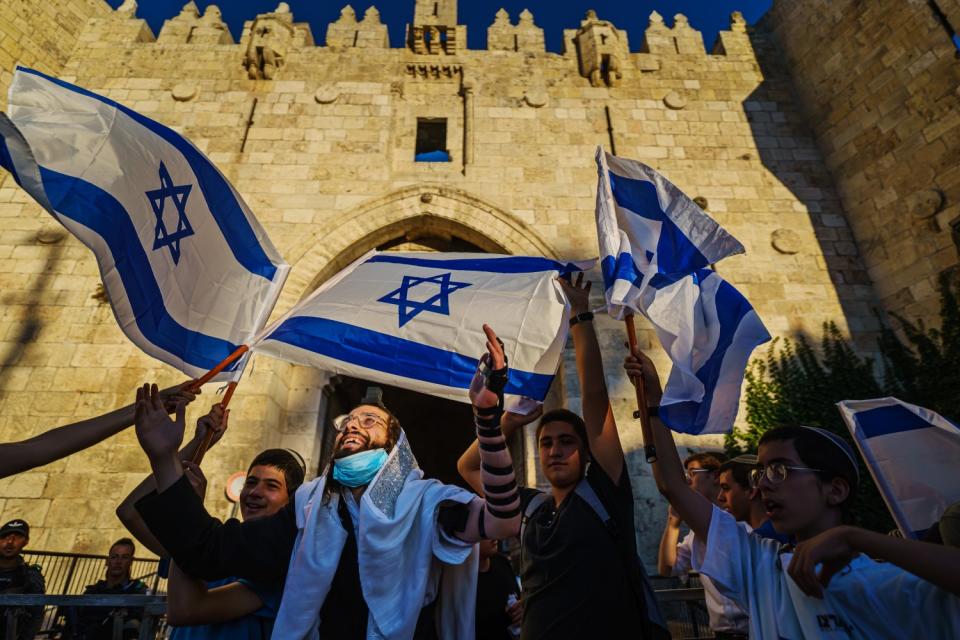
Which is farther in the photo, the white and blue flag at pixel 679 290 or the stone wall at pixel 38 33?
the stone wall at pixel 38 33

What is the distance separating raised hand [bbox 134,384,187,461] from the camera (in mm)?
1694

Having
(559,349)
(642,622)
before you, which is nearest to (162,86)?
(559,349)

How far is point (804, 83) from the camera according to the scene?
9.25 m

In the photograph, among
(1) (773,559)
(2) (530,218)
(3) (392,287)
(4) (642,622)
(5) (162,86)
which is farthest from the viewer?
(5) (162,86)

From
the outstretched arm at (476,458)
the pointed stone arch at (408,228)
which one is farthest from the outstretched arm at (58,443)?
the pointed stone arch at (408,228)

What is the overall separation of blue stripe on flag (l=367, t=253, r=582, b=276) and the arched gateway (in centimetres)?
388

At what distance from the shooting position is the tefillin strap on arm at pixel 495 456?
5.46ft

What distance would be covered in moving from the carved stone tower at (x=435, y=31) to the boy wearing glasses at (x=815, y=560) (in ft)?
30.8

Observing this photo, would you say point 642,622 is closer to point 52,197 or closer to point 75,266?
point 52,197

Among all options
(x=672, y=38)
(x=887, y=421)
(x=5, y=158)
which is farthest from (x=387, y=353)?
(x=672, y=38)

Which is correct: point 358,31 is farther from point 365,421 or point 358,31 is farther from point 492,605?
point 492,605

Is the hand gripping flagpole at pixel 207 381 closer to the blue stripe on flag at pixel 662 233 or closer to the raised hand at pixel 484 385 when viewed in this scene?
the raised hand at pixel 484 385

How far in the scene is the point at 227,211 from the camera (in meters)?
3.28

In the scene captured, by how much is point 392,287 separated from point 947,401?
666 centimetres
